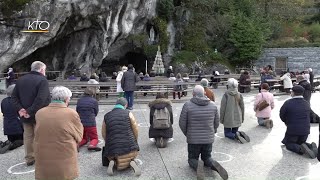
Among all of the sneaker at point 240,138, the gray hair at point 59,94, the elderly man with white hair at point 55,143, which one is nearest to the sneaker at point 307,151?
the sneaker at point 240,138

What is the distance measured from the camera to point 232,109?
29.6 feet

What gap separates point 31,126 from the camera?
6.93 metres

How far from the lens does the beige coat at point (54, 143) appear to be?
485 cm

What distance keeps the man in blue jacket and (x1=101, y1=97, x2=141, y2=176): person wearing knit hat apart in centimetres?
358

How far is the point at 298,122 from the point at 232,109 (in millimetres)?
1775

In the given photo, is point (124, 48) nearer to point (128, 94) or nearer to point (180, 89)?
point (180, 89)

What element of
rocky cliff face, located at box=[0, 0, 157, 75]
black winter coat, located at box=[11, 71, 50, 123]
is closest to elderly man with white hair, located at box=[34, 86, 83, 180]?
black winter coat, located at box=[11, 71, 50, 123]

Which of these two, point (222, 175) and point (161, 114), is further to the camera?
point (161, 114)

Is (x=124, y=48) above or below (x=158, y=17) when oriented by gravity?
below

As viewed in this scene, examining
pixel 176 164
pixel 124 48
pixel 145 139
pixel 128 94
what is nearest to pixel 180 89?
pixel 128 94

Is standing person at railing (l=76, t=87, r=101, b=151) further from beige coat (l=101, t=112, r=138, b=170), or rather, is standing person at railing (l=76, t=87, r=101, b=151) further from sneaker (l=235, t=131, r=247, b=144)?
sneaker (l=235, t=131, r=247, b=144)

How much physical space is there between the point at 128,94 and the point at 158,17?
20.9 metres

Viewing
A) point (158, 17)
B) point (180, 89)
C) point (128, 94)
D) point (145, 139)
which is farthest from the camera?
point (158, 17)

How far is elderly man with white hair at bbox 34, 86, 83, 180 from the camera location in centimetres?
485
